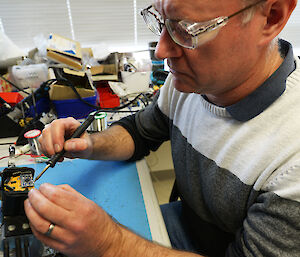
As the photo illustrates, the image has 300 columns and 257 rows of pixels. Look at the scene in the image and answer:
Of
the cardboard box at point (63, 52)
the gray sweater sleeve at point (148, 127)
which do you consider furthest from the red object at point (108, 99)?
the gray sweater sleeve at point (148, 127)

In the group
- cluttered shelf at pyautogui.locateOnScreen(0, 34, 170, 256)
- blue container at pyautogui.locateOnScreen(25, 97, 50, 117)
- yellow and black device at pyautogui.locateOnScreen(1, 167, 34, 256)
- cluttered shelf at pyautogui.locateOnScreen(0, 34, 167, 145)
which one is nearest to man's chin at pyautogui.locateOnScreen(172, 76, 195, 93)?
cluttered shelf at pyautogui.locateOnScreen(0, 34, 170, 256)

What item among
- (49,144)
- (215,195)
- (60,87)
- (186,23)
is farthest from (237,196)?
(60,87)

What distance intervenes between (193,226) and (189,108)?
1.53 feet

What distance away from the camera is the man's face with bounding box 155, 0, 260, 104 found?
570mm

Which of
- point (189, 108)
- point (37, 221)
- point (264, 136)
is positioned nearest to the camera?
point (37, 221)

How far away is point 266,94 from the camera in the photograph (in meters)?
0.63

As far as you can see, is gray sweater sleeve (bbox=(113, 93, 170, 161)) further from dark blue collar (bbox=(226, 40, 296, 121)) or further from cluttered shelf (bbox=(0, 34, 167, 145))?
dark blue collar (bbox=(226, 40, 296, 121))

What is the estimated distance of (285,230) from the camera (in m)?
0.52

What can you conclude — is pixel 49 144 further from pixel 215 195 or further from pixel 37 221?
pixel 215 195

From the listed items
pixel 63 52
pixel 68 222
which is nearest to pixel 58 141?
pixel 68 222

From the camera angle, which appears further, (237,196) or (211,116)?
(211,116)

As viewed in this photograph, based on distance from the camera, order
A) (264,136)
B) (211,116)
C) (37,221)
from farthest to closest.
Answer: (211,116), (264,136), (37,221)

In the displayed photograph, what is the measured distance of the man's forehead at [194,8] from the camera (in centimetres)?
56

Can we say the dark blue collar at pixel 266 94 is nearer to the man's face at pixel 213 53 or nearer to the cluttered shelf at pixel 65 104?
the man's face at pixel 213 53
